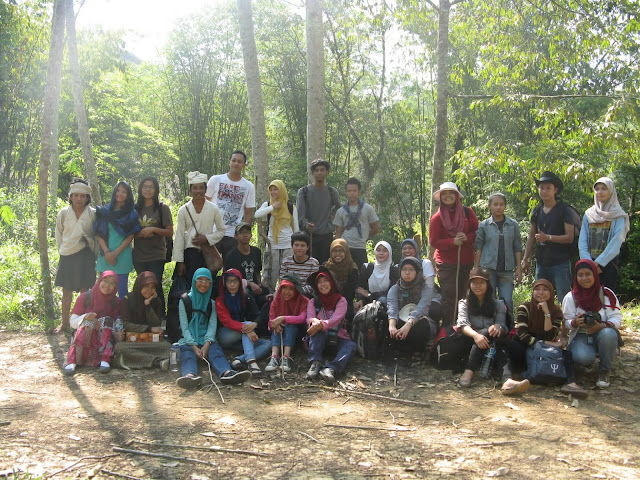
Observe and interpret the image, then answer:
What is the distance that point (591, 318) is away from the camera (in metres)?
4.50

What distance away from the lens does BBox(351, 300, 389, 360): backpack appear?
518 cm

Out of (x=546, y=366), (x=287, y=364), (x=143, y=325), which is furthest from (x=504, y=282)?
(x=143, y=325)

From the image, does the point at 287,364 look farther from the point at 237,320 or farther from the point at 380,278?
the point at 380,278

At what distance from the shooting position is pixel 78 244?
18.7 feet

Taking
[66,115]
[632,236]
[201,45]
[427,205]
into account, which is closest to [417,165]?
[427,205]

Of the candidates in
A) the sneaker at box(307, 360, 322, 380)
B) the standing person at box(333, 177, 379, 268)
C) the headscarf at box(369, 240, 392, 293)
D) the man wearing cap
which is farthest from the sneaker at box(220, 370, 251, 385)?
the man wearing cap

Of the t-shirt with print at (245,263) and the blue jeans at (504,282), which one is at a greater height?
the t-shirt with print at (245,263)

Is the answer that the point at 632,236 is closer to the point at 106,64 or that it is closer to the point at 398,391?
the point at 398,391

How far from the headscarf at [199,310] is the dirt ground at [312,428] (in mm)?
459

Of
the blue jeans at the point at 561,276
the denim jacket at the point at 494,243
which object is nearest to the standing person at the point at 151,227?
the denim jacket at the point at 494,243

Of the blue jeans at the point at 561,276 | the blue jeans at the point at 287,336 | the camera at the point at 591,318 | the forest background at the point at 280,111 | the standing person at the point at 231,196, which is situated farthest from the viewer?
the forest background at the point at 280,111

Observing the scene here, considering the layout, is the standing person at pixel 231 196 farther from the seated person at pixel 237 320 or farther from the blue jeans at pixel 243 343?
the blue jeans at pixel 243 343

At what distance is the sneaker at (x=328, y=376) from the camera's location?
464cm

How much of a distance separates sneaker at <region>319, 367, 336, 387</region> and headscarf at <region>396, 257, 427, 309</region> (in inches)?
42.1
